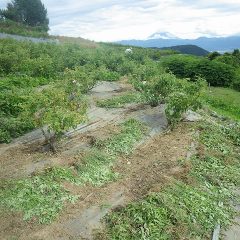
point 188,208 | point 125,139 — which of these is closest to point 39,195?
point 188,208

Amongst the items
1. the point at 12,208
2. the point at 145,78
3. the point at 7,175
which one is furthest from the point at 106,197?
the point at 145,78

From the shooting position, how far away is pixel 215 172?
7051mm

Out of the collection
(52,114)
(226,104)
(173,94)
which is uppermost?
(52,114)

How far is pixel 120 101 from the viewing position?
38.3 feet

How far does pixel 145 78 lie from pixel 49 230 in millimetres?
8852

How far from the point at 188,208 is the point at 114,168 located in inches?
74.6

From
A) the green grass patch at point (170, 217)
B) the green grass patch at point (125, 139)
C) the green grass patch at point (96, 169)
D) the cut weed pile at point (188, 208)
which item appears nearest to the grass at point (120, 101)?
the green grass patch at point (125, 139)

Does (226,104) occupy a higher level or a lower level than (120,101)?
lower

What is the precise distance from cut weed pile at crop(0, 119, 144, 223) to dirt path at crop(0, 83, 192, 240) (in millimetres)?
148

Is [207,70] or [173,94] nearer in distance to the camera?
[173,94]

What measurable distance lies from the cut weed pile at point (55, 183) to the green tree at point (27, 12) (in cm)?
4159

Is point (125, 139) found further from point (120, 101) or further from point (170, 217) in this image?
point (120, 101)

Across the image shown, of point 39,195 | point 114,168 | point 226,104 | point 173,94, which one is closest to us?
point 39,195

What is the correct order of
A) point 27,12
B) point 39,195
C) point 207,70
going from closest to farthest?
point 39,195, point 207,70, point 27,12
